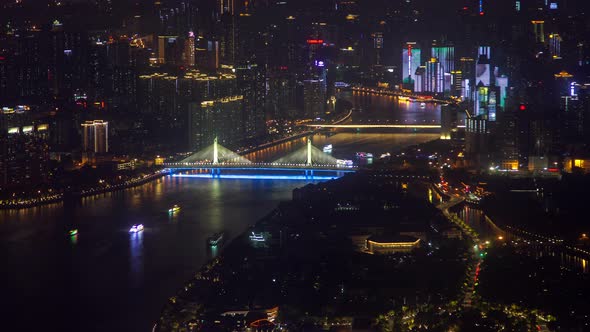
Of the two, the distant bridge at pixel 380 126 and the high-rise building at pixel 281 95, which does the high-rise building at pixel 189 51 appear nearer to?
the high-rise building at pixel 281 95

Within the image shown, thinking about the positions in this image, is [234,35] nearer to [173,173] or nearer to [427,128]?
[427,128]

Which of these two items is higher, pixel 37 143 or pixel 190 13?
pixel 190 13

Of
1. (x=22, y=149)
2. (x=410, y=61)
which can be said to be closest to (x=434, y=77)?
(x=410, y=61)

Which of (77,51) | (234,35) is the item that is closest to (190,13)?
(234,35)

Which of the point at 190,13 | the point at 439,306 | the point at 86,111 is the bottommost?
the point at 439,306

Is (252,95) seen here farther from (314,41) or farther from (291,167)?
(314,41)

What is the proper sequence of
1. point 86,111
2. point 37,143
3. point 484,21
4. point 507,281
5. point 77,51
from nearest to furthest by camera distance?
1. point 507,281
2. point 37,143
3. point 86,111
4. point 77,51
5. point 484,21
